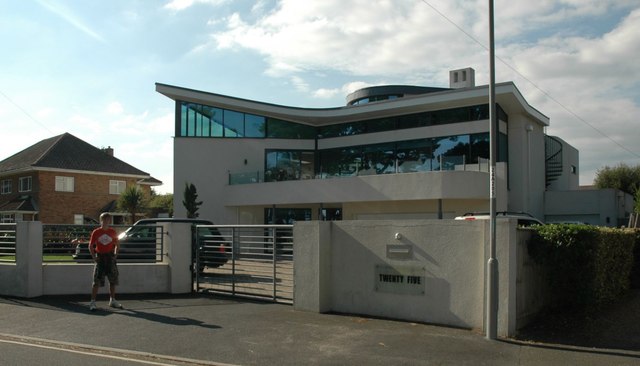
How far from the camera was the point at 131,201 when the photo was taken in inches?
1703

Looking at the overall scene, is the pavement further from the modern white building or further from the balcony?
the modern white building

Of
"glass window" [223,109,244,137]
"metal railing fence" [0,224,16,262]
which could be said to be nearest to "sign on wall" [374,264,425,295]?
"metal railing fence" [0,224,16,262]

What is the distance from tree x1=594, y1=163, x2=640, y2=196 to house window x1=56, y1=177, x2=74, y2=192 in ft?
149

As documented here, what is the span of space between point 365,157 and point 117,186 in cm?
2687

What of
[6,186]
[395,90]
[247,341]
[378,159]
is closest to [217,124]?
[378,159]

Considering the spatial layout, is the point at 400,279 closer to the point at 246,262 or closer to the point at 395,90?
the point at 246,262

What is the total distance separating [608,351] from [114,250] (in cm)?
896

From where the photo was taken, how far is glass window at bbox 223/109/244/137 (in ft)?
108

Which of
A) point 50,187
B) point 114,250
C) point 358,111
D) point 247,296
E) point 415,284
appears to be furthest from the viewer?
point 50,187

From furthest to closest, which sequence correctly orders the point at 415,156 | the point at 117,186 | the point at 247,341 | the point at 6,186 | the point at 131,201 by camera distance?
the point at 117,186 < the point at 6,186 < the point at 131,201 < the point at 415,156 < the point at 247,341

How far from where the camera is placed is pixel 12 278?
42.3 ft

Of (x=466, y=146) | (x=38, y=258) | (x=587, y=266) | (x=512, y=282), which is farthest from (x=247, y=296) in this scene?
(x=466, y=146)

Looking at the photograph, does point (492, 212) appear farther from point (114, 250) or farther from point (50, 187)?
point (50, 187)

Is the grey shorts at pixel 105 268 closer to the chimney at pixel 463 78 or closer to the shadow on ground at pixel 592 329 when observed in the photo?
the shadow on ground at pixel 592 329
